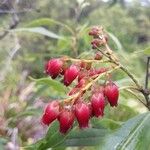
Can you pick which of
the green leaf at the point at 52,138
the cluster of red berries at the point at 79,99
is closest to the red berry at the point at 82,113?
the cluster of red berries at the point at 79,99

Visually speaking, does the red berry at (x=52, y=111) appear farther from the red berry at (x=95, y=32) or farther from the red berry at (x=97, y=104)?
the red berry at (x=95, y=32)

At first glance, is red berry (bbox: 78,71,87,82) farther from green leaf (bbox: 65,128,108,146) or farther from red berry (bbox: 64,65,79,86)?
green leaf (bbox: 65,128,108,146)

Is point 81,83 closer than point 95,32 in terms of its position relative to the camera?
Yes

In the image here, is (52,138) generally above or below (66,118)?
below

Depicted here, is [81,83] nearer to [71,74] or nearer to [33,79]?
[71,74]

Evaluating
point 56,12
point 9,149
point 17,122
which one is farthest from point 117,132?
point 56,12

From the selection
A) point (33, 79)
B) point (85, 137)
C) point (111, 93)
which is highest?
point (111, 93)

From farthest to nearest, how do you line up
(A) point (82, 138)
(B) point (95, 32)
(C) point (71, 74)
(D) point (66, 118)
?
(A) point (82, 138), (B) point (95, 32), (C) point (71, 74), (D) point (66, 118)

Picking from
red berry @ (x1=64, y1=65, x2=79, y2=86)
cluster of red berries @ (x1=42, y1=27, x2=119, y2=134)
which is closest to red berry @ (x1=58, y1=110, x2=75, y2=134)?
cluster of red berries @ (x1=42, y1=27, x2=119, y2=134)

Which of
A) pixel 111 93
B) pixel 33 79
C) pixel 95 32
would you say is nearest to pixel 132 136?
pixel 111 93
